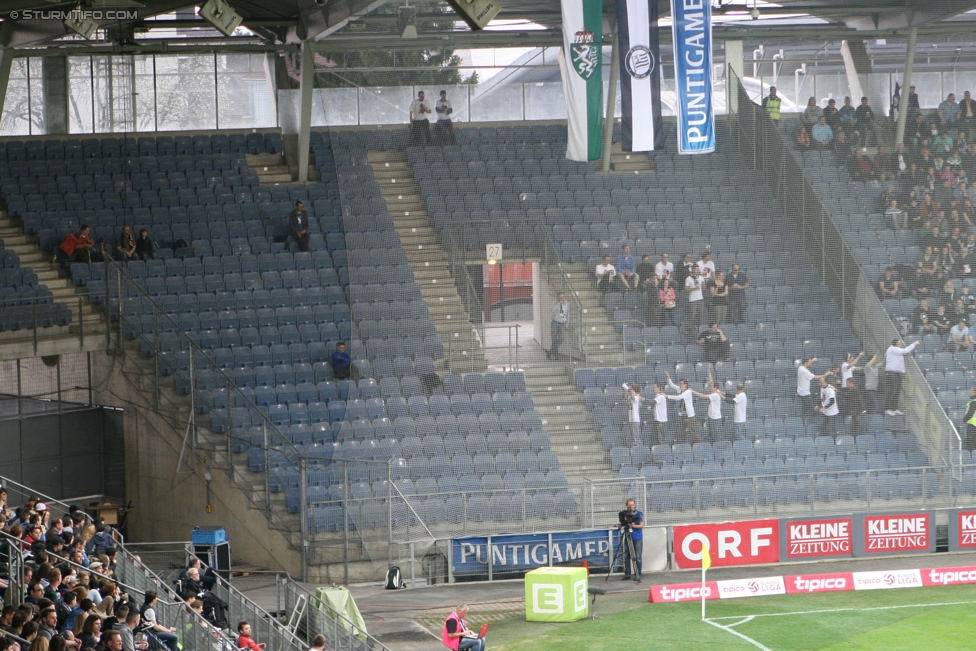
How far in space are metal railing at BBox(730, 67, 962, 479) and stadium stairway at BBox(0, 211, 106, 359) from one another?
486 inches

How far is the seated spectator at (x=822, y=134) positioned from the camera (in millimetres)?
28078

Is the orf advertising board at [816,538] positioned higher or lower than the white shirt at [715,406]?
lower

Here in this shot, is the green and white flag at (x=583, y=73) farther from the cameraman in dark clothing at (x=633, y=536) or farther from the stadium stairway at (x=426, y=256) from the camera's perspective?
the cameraman in dark clothing at (x=633, y=536)

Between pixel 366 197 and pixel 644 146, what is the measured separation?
17.7 feet

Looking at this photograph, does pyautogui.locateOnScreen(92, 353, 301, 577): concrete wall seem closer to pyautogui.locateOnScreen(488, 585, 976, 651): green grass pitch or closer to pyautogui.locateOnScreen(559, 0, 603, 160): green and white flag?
pyautogui.locateOnScreen(488, 585, 976, 651): green grass pitch

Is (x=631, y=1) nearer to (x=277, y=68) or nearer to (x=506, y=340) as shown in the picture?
(x=506, y=340)

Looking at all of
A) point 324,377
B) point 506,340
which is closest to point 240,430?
point 324,377

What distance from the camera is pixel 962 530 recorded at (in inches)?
923

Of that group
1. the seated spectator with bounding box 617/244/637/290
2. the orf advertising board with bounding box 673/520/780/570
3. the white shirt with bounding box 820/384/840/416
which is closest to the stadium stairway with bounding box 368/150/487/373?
the seated spectator with bounding box 617/244/637/290

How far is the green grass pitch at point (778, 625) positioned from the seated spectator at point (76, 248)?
10.9 m

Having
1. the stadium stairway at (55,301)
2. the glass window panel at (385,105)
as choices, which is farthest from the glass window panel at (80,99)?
the glass window panel at (385,105)

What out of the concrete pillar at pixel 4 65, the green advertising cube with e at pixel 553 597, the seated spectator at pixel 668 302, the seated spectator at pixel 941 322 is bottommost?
the green advertising cube with e at pixel 553 597

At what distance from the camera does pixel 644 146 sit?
24.2 meters

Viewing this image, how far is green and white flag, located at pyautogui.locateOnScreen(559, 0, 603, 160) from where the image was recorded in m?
24.1
